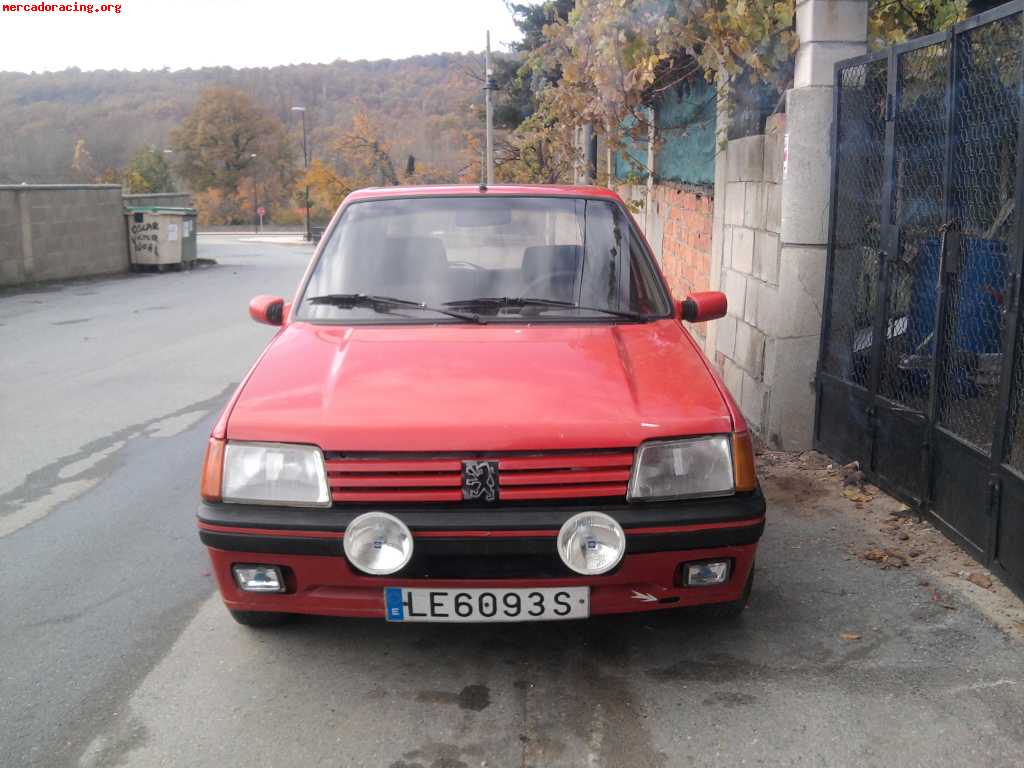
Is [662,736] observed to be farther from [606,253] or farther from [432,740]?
→ [606,253]

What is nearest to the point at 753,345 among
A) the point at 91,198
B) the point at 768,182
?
the point at 768,182

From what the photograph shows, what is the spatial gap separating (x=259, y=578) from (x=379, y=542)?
47 centimetres

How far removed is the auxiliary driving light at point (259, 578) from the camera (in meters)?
3.25

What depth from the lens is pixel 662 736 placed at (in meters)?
3.00

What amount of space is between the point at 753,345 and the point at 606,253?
2704mm

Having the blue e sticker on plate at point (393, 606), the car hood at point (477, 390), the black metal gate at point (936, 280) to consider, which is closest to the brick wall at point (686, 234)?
the black metal gate at point (936, 280)

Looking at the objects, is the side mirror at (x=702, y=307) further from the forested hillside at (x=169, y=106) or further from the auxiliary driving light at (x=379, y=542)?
the forested hillside at (x=169, y=106)

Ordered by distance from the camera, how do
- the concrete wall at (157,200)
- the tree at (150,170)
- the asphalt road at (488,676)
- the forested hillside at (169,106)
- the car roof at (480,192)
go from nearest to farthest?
1. the asphalt road at (488,676)
2. the car roof at (480,192)
3. the concrete wall at (157,200)
4. the forested hillside at (169,106)
5. the tree at (150,170)

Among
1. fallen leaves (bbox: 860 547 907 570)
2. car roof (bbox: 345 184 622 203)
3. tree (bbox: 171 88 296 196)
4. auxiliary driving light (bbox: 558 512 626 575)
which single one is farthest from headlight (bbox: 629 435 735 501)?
tree (bbox: 171 88 296 196)

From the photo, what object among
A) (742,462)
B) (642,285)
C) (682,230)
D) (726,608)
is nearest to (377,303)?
(642,285)

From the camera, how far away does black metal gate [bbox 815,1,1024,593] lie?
406 centimetres

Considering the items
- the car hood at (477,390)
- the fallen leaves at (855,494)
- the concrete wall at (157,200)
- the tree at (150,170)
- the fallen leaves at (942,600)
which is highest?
the tree at (150,170)

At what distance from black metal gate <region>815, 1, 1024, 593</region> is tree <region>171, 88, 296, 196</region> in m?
105

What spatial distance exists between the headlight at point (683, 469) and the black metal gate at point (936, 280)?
140 centimetres
